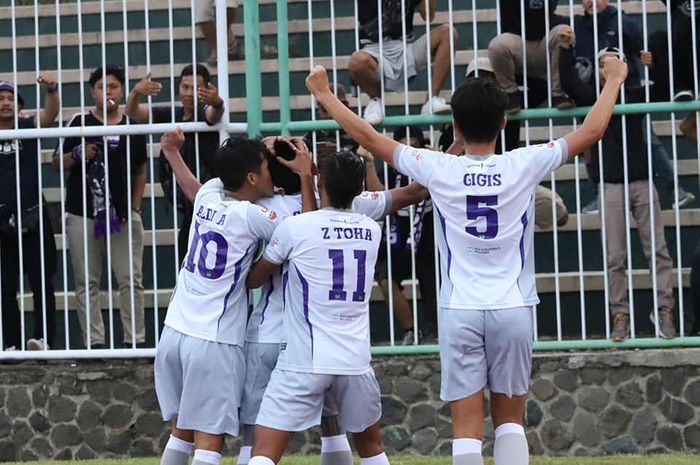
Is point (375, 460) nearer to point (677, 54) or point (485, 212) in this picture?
point (485, 212)

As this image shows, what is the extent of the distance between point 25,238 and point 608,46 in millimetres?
3972

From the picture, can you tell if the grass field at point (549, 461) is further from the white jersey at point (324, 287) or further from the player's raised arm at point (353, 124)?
the player's raised arm at point (353, 124)

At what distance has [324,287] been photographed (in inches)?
242

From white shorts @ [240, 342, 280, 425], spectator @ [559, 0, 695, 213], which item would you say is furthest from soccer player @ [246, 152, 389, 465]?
spectator @ [559, 0, 695, 213]

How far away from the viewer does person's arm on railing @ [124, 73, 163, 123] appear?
859cm

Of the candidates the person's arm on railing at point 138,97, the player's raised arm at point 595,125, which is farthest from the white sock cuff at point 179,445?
the person's arm on railing at point 138,97

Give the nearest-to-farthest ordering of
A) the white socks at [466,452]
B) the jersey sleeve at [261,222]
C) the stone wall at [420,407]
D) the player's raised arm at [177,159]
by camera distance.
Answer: the white socks at [466,452], the jersey sleeve at [261,222], the player's raised arm at [177,159], the stone wall at [420,407]

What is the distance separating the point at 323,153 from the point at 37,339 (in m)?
2.32

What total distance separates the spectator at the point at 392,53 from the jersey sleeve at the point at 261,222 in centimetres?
233

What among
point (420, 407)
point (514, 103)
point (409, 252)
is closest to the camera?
point (514, 103)

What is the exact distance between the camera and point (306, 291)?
617 centimetres

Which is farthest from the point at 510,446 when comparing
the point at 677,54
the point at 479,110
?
the point at 677,54

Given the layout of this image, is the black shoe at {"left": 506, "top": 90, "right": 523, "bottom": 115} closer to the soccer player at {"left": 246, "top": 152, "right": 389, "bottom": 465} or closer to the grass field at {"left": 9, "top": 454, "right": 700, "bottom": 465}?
the grass field at {"left": 9, "top": 454, "right": 700, "bottom": 465}

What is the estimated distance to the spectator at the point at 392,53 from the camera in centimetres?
872
